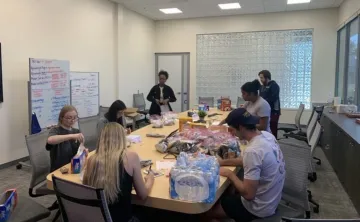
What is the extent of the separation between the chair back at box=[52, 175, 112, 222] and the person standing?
3713mm

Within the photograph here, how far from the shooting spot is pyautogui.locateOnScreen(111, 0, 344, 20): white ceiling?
21.7 ft

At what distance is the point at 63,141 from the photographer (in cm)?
246

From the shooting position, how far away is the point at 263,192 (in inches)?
71.4

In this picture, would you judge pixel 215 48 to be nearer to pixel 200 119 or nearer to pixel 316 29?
pixel 316 29

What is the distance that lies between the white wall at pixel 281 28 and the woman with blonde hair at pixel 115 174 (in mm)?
6918

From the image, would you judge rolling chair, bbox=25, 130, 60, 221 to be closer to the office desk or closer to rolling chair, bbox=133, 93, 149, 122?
the office desk

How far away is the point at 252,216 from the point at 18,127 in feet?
13.3

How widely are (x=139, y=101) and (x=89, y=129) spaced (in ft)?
15.4

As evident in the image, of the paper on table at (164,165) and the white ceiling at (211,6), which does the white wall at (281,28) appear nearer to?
the white ceiling at (211,6)

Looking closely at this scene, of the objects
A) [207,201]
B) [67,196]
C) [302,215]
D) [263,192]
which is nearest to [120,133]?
[67,196]

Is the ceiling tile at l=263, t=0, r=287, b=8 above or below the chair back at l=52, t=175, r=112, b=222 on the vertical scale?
above

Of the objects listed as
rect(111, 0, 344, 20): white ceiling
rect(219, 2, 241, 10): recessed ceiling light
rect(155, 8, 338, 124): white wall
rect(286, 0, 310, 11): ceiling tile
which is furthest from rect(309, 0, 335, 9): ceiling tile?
rect(219, 2, 241, 10): recessed ceiling light

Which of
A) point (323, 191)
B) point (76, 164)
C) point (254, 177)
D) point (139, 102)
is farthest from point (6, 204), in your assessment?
point (139, 102)

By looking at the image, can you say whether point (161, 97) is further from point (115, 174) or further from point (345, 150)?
point (115, 174)
